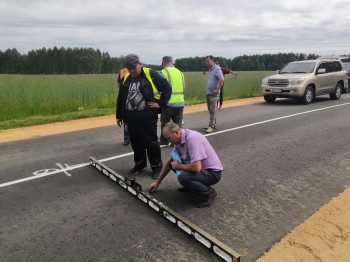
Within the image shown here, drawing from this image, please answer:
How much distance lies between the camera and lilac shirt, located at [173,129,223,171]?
13.7 feet

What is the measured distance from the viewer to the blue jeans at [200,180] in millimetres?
4301

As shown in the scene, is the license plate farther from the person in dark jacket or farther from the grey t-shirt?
the person in dark jacket

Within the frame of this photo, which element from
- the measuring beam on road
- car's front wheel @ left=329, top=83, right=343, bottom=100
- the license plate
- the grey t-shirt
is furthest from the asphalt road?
car's front wheel @ left=329, top=83, right=343, bottom=100

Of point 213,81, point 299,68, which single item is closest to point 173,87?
point 213,81

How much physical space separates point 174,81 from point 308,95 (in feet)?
33.6

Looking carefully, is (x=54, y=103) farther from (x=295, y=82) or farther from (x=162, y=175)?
(x=162, y=175)

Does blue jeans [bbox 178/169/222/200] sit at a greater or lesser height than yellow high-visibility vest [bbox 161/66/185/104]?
lesser

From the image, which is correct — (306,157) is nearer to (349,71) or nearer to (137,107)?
(137,107)

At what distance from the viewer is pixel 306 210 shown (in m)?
4.30

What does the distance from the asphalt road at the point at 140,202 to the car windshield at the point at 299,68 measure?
7936 millimetres

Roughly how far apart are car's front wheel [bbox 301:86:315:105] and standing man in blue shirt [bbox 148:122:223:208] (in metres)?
11.8

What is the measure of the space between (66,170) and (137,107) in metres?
1.81

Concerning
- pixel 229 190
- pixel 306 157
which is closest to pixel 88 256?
pixel 229 190

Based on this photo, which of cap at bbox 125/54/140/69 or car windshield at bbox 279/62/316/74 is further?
car windshield at bbox 279/62/316/74
